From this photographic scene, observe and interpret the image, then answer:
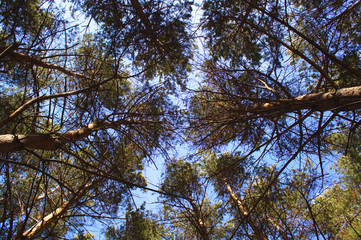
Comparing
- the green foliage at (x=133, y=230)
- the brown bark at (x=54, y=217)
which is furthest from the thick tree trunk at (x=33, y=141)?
the green foliage at (x=133, y=230)

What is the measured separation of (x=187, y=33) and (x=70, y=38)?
2.73m

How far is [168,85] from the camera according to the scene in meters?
5.20

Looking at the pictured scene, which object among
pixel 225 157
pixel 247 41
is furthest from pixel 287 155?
pixel 247 41

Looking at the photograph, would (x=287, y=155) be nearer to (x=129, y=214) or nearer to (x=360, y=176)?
(x=129, y=214)

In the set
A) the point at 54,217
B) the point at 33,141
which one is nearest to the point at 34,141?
the point at 33,141

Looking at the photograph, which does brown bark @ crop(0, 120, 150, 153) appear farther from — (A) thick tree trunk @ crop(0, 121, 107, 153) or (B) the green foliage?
(B) the green foliage

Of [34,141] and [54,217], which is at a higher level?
[34,141]

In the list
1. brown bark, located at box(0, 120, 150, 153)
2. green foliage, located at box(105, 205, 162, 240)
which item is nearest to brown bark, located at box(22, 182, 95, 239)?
brown bark, located at box(0, 120, 150, 153)

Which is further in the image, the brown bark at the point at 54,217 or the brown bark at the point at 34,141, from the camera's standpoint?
the brown bark at the point at 54,217

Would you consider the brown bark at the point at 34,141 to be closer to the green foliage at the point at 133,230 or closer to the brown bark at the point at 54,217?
the brown bark at the point at 54,217

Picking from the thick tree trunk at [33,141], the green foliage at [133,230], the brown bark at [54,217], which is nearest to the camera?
the thick tree trunk at [33,141]

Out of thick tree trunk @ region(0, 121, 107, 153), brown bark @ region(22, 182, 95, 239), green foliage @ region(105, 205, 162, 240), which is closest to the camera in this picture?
thick tree trunk @ region(0, 121, 107, 153)

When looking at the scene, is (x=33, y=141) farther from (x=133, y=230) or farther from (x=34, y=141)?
(x=133, y=230)

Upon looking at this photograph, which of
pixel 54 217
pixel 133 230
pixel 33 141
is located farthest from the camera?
pixel 133 230
